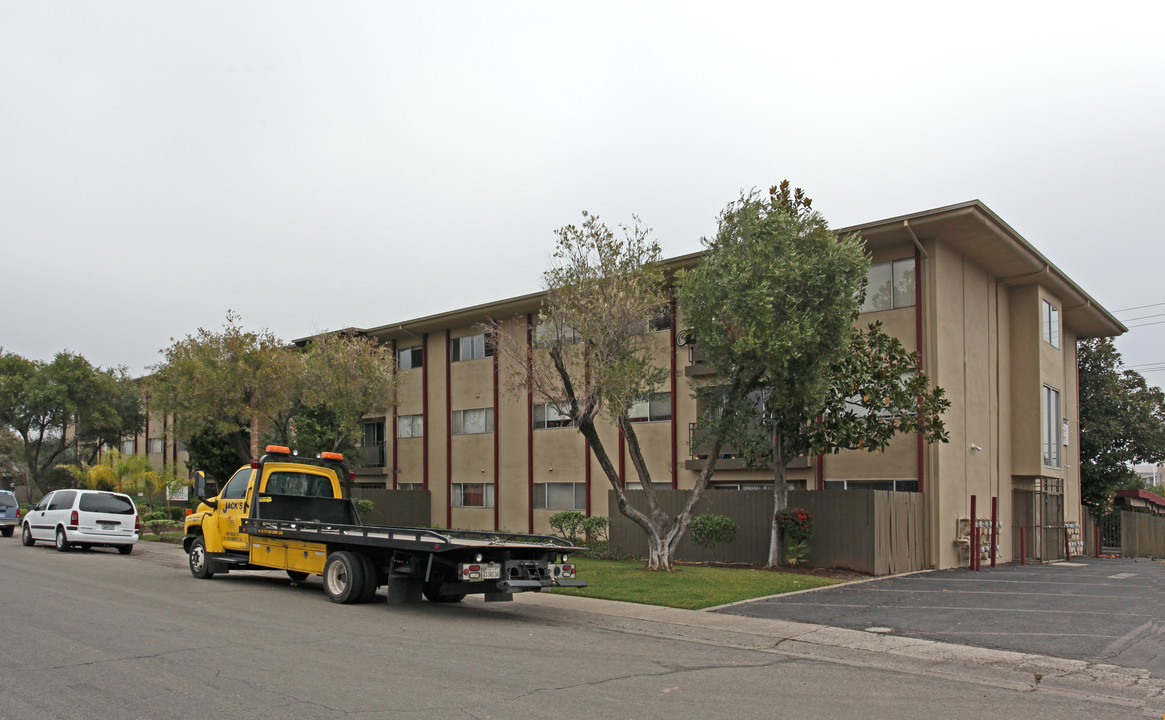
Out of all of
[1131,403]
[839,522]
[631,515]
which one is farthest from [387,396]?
[1131,403]

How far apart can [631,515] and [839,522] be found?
4694 millimetres

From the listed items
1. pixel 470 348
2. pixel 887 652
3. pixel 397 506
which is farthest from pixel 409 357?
pixel 887 652

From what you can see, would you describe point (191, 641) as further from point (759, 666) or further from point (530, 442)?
point (530, 442)

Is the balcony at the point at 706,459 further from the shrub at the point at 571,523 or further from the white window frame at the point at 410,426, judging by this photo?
the white window frame at the point at 410,426

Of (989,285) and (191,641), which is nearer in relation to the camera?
(191,641)

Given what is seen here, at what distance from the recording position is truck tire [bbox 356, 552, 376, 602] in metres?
13.6

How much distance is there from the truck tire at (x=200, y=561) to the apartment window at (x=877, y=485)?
1501 centimetres

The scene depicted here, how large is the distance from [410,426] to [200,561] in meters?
19.6

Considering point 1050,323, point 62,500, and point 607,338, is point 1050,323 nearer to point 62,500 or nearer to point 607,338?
point 607,338

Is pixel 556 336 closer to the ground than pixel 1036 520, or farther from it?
farther from it

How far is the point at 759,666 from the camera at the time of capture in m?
9.65

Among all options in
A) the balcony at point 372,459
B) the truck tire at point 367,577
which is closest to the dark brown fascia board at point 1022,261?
the truck tire at point 367,577

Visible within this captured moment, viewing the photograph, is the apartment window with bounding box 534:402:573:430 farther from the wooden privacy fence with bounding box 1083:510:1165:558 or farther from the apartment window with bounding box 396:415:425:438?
the wooden privacy fence with bounding box 1083:510:1165:558

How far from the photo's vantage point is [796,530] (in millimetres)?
20375
